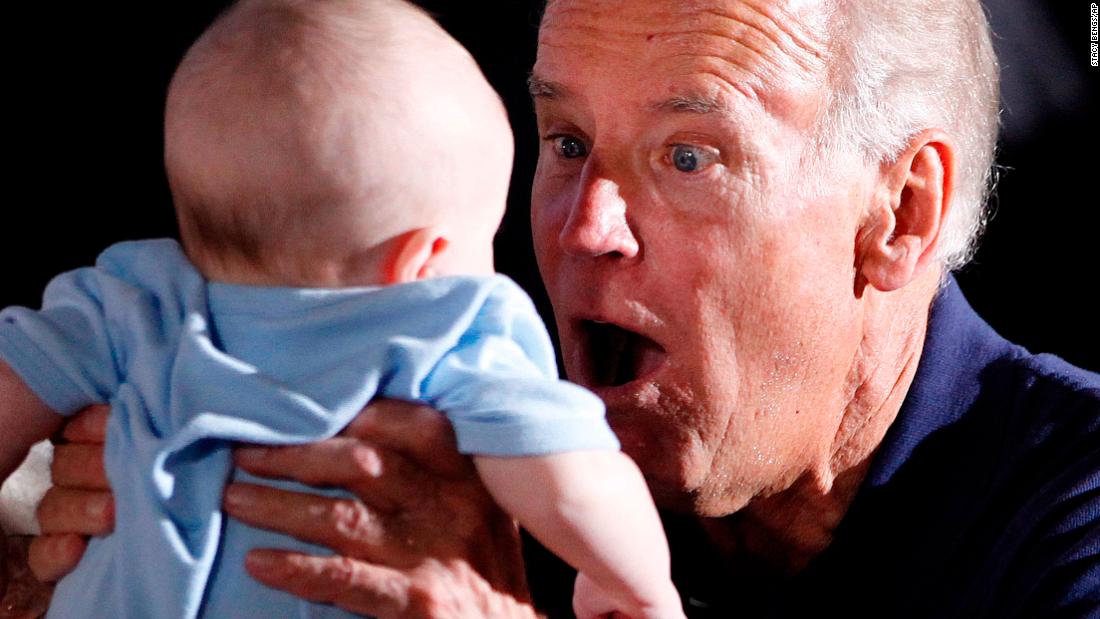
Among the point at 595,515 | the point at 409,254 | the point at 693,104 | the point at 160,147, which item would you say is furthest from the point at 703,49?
the point at 160,147

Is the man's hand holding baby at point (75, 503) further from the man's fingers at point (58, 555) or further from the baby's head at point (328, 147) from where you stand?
the baby's head at point (328, 147)

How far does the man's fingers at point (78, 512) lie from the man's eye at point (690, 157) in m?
0.78

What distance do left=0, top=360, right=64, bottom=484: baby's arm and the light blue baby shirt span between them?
0.05ft

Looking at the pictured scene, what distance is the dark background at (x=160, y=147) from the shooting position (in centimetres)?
250

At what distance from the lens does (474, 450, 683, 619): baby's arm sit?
110 centimetres

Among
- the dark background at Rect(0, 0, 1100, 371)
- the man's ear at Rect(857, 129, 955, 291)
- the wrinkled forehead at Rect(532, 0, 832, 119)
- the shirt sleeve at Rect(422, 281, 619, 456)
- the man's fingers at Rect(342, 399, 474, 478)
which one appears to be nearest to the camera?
the shirt sleeve at Rect(422, 281, 619, 456)

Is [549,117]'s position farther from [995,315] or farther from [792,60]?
[995,315]

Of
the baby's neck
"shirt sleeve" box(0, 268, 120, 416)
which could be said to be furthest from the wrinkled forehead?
"shirt sleeve" box(0, 268, 120, 416)

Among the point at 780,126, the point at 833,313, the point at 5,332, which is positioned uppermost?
the point at 780,126

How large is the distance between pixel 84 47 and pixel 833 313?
1583 millimetres

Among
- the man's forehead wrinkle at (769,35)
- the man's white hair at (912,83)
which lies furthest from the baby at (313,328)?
the man's white hair at (912,83)

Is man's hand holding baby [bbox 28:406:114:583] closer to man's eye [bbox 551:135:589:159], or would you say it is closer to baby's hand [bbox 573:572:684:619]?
baby's hand [bbox 573:572:684:619]

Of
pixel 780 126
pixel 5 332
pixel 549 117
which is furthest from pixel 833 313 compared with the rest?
pixel 5 332

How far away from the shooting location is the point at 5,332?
1.19 meters
